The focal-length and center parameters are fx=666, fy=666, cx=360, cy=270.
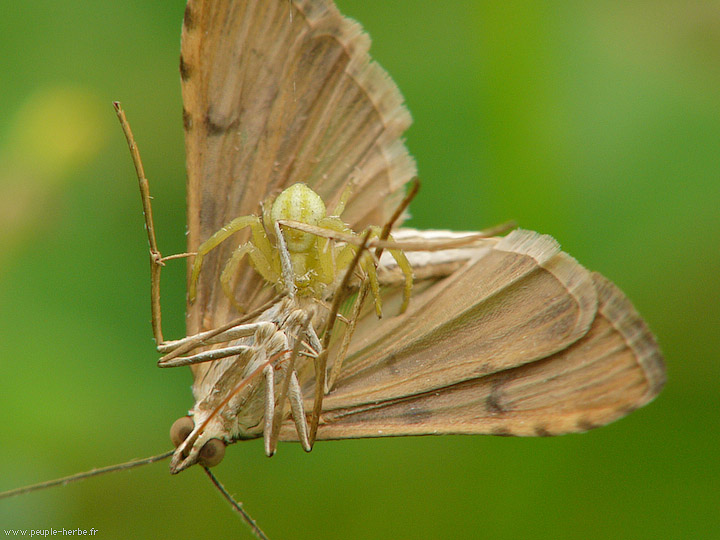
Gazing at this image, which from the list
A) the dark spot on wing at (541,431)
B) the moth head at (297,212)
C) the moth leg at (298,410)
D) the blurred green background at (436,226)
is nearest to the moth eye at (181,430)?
the moth leg at (298,410)

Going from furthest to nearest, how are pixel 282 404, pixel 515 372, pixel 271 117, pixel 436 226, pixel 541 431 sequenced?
1. pixel 436 226
2. pixel 271 117
3. pixel 515 372
4. pixel 541 431
5. pixel 282 404

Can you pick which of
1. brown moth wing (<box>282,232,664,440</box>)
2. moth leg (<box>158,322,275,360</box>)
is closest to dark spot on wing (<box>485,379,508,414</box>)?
brown moth wing (<box>282,232,664,440</box>)

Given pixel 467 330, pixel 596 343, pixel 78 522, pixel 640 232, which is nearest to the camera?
pixel 596 343

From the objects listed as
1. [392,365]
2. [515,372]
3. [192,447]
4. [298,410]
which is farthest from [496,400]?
[192,447]

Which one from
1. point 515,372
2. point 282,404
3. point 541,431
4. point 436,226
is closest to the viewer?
point 282,404

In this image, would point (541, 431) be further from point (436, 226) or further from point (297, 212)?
point (436, 226)

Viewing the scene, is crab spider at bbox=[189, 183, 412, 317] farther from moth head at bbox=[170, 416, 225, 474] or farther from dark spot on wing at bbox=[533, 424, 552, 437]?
→ dark spot on wing at bbox=[533, 424, 552, 437]

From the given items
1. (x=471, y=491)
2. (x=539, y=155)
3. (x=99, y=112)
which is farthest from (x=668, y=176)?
(x=99, y=112)

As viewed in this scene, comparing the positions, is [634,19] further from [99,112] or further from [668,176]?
A: [99,112]
